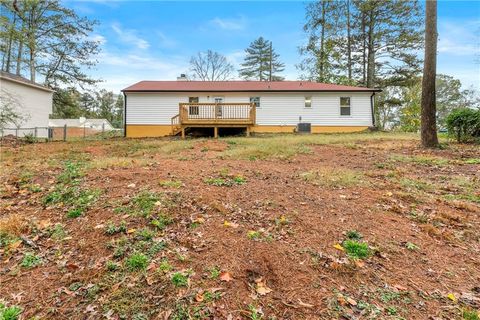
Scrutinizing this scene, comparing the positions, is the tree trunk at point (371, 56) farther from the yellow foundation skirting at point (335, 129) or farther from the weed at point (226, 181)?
the weed at point (226, 181)

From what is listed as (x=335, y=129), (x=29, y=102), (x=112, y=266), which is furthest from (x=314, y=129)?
(x=29, y=102)

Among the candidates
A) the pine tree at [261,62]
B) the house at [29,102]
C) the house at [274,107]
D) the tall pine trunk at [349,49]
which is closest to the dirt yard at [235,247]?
the house at [274,107]

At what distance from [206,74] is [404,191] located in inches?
1277

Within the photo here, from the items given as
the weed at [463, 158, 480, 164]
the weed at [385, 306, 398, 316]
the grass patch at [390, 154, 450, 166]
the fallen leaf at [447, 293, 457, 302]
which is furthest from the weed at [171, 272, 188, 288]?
the weed at [463, 158, 480, 164]

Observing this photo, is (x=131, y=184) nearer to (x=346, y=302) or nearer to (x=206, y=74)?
(x=346, y=302)

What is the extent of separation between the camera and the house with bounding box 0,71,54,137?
1491 cm

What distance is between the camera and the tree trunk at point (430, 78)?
8547 mm

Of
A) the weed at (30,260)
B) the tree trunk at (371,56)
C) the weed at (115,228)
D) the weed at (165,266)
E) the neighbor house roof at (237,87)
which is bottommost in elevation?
the weed at (30,260)

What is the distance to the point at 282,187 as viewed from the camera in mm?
4648

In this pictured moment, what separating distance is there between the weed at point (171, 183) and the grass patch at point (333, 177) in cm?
238

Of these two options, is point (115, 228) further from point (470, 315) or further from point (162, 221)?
point (470, 315)

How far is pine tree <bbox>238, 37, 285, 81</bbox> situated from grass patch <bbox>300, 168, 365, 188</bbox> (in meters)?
29.4

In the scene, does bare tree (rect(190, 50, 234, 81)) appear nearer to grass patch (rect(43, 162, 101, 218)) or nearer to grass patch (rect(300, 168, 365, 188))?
grass patch (rect(300, 168, 365, 188))

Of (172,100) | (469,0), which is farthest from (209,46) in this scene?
(469,0)
